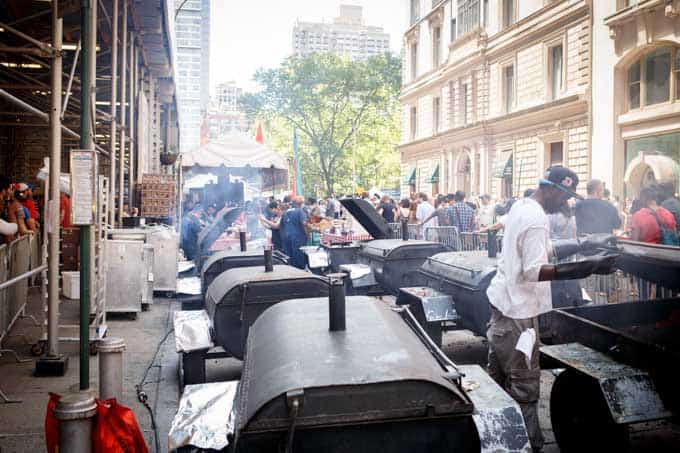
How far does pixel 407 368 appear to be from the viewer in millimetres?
3037

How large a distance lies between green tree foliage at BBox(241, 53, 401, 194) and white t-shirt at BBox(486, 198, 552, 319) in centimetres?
4785

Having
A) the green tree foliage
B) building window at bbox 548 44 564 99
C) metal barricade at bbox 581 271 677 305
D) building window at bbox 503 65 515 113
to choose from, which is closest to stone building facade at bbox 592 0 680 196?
building window at bbox 548 44 564 99

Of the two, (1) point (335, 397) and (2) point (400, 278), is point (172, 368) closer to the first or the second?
(2) point (400, 278)

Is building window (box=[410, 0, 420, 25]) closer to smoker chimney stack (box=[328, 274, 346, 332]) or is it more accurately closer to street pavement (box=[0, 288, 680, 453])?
street pavement (box=[0, 288, 680, 453])

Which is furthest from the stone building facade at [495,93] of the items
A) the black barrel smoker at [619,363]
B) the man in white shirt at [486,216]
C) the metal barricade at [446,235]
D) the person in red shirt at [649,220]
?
the black barrel smoker at [619,363]

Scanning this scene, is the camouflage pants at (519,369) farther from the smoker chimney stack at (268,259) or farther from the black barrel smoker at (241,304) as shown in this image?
the smoker chimney stack at (268,259)

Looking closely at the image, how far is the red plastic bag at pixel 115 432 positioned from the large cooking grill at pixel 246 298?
6.62 feet

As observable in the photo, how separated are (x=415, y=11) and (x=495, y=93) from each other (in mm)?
15619

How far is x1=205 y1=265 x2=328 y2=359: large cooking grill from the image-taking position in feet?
19.4

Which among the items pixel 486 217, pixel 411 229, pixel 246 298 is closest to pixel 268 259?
pixel 246 298

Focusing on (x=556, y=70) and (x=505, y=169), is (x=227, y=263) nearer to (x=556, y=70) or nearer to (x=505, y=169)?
(x=556, y=70)

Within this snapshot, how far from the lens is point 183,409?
359 cm

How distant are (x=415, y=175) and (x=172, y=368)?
133 ft

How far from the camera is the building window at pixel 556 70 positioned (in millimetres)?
29781
